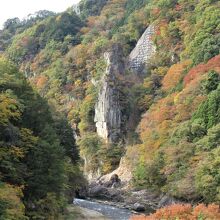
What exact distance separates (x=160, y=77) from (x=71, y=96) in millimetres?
20540

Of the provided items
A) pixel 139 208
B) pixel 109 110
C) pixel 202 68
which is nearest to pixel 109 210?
pixel 139 208

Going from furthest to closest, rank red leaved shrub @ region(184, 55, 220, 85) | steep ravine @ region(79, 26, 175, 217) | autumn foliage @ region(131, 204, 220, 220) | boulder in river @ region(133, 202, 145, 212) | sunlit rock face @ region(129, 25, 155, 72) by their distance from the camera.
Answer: sunlit rock face @ region(129, 25, 155, 72) → red leaved shrub @ region(184, 55, 220, 85) → steep ravine @ region(79, 26, 175, 217) → boulder in river @ region(133, 202, 145, 212) → autumn foliage @ region(131, 204, 220, 220)

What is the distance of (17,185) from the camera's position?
26203 millimetres

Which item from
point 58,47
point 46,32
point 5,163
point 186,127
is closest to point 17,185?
point 5,163

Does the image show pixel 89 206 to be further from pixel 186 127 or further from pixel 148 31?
pixel 148 31

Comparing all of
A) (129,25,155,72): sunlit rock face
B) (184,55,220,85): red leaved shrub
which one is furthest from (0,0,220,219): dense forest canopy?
(129,25,155,72): sunlit rock face

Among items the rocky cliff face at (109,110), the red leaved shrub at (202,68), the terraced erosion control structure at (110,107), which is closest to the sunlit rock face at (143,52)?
the terraced erosion control structure at (110,107)

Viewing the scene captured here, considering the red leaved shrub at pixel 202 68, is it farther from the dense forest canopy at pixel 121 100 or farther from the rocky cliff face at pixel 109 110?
the rocky cliff face at pixel 109 110

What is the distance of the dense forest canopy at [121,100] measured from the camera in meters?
28.0

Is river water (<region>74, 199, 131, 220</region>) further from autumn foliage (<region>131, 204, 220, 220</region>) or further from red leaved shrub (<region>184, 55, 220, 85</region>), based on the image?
red leaved shrub (<region>184, 55, 220, 85</region>)

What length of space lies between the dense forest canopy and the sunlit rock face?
1.90 m

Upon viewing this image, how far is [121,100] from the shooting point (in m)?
76.6

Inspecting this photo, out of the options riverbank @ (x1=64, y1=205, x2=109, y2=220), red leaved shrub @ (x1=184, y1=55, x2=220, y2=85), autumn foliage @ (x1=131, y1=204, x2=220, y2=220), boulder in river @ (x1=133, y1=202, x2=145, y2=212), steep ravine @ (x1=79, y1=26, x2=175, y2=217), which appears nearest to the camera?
autumn foliage @ (x1=131, y1=204, x2=220, y2=220)

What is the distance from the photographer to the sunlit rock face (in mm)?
84312
